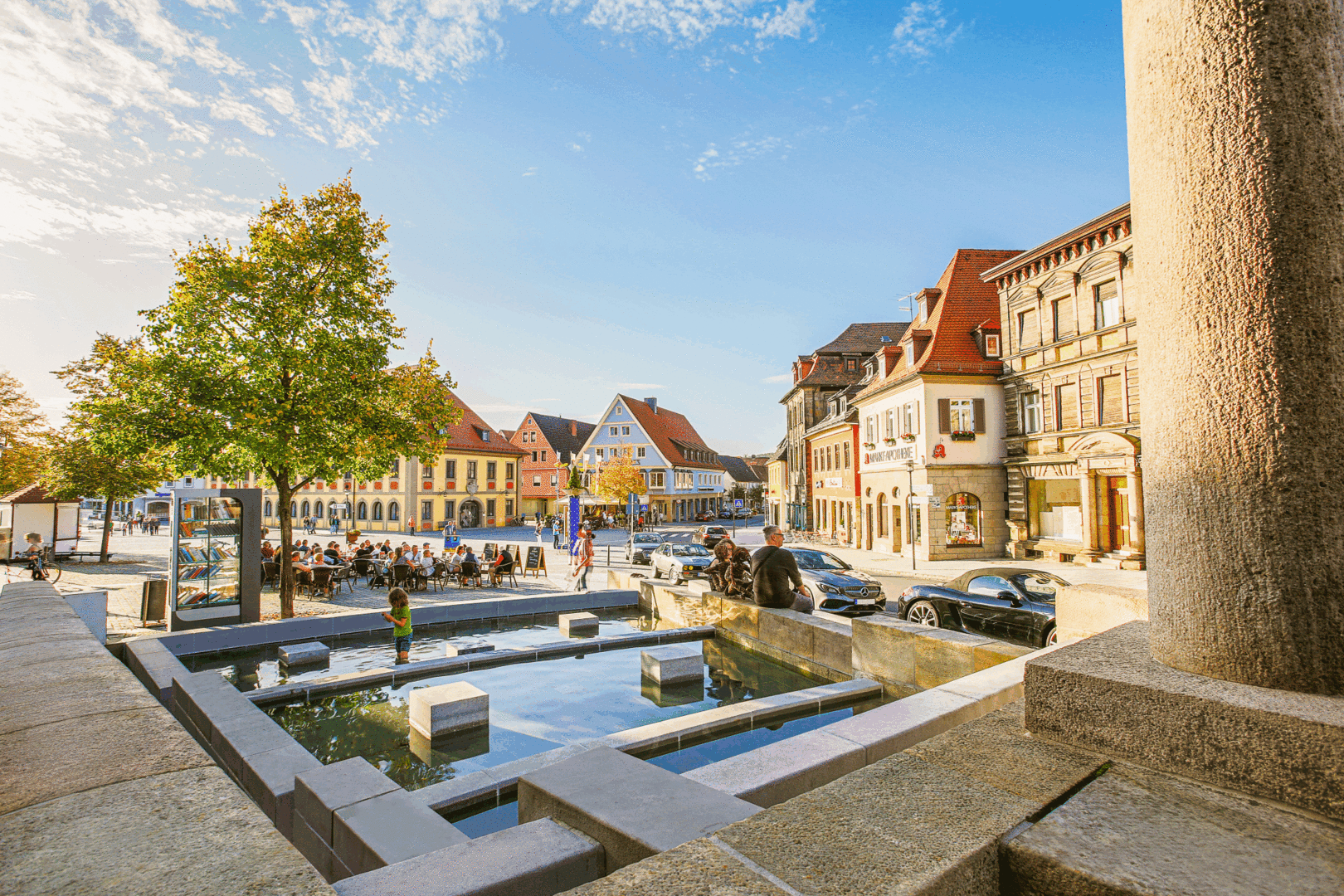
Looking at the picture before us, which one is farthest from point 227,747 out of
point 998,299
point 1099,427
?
point 998,299

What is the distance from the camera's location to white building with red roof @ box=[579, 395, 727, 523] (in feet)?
244

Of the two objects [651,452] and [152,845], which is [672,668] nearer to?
[152,845]

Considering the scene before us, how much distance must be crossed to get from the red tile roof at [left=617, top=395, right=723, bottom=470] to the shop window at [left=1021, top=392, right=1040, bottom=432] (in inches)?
1953

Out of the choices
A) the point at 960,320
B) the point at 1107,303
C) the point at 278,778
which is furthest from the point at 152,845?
the point at 960,320

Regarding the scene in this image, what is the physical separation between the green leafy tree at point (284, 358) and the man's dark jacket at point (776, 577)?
8.51 meters

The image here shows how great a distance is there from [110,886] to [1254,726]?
3.03 metres

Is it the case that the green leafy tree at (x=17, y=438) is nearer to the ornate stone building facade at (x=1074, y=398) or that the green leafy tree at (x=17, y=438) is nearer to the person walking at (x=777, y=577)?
the person walking at (x=777, y=577)

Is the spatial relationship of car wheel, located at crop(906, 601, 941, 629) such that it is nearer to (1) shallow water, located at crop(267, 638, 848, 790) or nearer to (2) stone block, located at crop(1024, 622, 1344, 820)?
(1) shallow water, located at crop(267, 638, 848, 790)

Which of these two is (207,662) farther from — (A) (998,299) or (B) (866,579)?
(A) (998,299)

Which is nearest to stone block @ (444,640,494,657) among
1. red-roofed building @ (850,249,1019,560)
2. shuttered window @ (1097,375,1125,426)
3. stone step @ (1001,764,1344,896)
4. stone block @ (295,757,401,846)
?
stone block @ (295,757,401,846)

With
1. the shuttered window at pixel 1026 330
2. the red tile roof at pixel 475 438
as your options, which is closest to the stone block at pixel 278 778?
the shuttered window at pixel 1026 330

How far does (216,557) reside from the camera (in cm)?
1258

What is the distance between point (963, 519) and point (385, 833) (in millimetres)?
28587

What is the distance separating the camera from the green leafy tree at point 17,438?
33.5 m
